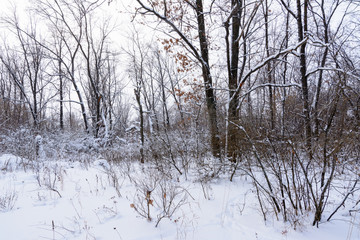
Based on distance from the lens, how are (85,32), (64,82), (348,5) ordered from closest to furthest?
1. (348,5)
2. (85,32)
3. (64,82)

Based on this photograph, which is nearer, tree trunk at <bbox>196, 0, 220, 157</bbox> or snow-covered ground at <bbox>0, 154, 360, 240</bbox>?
snow-covered ground at <bbox>0, 154, 360, 240</bbox>

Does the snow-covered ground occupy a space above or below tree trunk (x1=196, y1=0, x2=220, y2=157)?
below

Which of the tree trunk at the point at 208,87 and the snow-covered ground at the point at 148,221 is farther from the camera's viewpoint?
the tree trunk at the point at 208,87

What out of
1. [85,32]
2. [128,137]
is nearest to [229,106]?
[128,137]

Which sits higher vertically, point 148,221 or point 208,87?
point 208,87

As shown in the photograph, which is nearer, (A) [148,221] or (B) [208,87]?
(A) [148,221]

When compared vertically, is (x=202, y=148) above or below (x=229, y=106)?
below

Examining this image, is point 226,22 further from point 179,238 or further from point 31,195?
point 31,195

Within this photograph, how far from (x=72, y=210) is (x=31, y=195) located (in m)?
1.49

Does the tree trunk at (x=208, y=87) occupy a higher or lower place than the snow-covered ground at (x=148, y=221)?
higher

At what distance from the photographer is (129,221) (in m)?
2.76

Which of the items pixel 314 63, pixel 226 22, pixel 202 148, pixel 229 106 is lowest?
pixel 202 148

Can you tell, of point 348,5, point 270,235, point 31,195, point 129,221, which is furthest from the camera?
point 348,5

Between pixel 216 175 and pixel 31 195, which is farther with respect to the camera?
pixel 216 175
